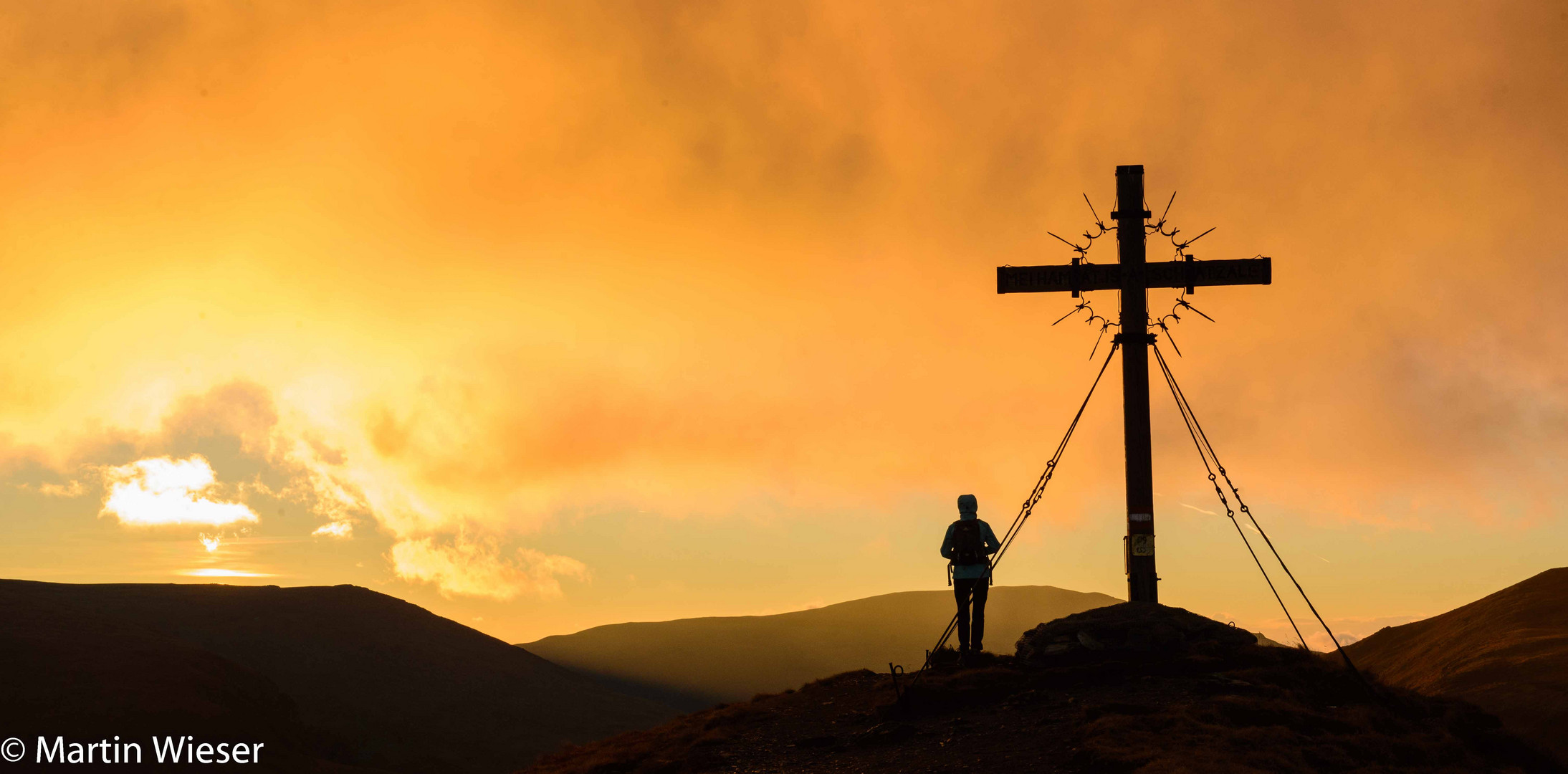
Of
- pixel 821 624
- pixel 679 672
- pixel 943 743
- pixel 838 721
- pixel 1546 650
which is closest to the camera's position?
pixel 943 743

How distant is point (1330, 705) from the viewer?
13.5 meters

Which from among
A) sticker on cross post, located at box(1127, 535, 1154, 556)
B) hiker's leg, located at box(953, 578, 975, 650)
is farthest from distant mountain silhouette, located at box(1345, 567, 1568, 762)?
hiker's leg, located at box(953, 578, 975, 650)

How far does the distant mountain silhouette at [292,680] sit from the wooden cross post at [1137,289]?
2203 inches

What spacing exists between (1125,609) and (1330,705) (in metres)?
3.16

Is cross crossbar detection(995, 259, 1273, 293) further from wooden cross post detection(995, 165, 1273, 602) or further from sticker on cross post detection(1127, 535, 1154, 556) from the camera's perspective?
sticker on cross post detection(1127, 535, 1154, 556)

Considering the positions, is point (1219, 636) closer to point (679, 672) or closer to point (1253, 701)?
point (1253, 701)

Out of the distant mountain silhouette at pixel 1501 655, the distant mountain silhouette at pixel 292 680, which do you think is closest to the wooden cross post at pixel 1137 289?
the distant mountain silhouette at pixel 1501 655

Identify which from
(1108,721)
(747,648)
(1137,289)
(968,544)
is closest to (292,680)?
(968,544)

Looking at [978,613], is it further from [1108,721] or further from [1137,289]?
[1137,289]

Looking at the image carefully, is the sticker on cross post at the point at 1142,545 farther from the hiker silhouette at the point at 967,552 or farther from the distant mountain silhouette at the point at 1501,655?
the distant mountain silhouette at the point at 1501,655

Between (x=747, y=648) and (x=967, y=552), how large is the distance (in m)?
158

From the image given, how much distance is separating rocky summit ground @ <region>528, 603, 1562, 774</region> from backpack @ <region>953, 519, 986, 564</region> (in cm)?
166

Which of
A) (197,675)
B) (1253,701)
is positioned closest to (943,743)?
(1253,701)

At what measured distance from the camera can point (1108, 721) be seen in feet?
39.3
